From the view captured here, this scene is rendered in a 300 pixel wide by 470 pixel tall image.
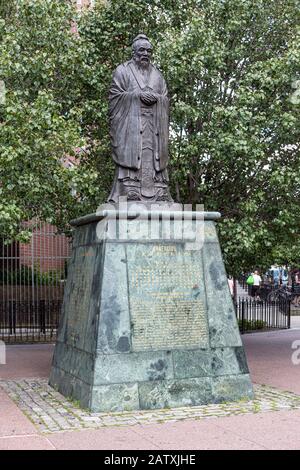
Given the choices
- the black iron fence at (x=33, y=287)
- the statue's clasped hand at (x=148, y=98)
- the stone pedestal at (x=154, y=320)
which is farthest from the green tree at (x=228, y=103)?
the black iron fence at (x=33, y=287)

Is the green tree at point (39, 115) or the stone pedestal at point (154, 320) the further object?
the green tree at point (39, 115)

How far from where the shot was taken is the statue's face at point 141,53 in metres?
10.2

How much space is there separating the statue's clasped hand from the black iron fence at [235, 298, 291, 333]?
1253 cm

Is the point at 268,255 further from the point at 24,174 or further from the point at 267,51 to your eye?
the point at 24,174

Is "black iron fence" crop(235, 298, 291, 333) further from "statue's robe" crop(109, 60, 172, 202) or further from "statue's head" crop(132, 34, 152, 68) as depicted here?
"statue's head" crop(132, 34, 152, 68)

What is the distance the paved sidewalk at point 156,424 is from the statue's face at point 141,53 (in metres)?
5.19

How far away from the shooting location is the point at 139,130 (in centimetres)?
1002

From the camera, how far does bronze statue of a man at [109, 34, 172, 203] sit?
10008 mm

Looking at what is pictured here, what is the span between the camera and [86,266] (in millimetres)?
10156

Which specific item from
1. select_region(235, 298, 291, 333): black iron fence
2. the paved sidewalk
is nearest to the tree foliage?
the paved sidewalk

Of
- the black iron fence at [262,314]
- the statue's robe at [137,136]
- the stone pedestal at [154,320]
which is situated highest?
the statue's robe at [137,136]

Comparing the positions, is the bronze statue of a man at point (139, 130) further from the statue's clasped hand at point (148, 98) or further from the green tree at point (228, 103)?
the green tree at point (228, 103)

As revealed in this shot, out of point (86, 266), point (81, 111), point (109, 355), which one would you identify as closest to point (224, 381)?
point (109, 355)

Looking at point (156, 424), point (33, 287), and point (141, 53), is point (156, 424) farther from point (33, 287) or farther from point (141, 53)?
point (33, 287)
